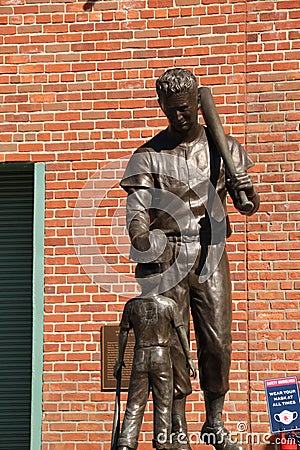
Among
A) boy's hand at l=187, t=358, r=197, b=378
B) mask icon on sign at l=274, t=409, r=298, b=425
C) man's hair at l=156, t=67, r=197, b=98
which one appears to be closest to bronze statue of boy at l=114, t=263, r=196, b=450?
boy's hand at l=187, t=358, r=197, b=378

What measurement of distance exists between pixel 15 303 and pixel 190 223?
3313 mm

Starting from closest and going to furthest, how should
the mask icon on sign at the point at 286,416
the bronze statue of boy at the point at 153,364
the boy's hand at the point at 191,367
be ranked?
the bronze statue of boy at the point at 153,364 → the boy's hand at the point at 191,367 → the mask icon on sign at the point at 286,416

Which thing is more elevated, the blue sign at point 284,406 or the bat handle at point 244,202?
the bat handle at point 244,202

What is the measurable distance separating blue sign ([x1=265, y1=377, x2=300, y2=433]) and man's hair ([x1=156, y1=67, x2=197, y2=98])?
104 inches

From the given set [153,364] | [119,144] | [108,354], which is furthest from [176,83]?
[108,354]

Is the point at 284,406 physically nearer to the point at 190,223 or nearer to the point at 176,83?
the point at 190,223

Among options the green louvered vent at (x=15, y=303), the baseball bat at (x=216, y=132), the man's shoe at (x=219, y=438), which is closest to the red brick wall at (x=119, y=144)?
the green louvered vent at (x=15, y=303)

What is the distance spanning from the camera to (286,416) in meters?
7.79

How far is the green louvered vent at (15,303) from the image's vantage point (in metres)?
9.11

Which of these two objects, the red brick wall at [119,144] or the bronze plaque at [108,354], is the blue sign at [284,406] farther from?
the bronze plaque at [108,354]

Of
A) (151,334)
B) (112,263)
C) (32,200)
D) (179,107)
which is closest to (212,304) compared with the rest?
(151,334)

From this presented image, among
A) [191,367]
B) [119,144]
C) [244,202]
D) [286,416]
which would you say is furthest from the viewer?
[119,144]

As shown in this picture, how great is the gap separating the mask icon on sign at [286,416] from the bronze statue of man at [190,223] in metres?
1.65

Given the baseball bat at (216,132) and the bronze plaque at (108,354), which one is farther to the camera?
the bronze plaque at (108,354)
